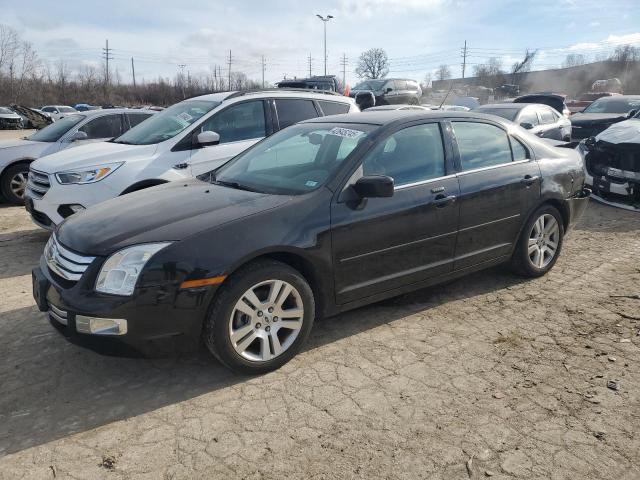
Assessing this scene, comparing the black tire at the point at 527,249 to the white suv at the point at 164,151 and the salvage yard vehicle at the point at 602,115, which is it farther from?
the salvage yard vehicle at the point at 602,115

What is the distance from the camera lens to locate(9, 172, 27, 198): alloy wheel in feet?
29.0

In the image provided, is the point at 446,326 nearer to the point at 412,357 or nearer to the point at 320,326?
the point at 412,357

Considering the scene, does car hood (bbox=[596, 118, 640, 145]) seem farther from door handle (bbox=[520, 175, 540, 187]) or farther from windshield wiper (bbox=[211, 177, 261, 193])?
windshield wiper (bbox=[211, 177, 261, 193])

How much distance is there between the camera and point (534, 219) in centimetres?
482

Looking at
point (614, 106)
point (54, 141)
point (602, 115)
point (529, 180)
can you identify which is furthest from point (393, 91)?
point (529, 180)

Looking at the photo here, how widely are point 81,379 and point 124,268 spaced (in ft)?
2.92

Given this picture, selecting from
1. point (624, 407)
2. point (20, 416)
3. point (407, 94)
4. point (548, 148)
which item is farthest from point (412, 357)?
point (407, 94)

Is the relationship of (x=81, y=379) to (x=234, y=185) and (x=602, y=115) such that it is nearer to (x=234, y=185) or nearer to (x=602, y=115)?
(x=234, y=185)

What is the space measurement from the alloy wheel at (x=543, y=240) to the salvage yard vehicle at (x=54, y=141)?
688cm

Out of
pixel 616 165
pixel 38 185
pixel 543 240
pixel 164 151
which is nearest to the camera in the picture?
pixel 543 240

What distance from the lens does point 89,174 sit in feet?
19.0

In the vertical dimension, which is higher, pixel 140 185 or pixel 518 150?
pixel 518 150

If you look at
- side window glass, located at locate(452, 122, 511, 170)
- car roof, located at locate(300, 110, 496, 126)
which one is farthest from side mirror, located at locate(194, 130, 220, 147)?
side window glass, located at locate(452, 122, 511, 170)

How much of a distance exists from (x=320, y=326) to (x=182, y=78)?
70556mm
